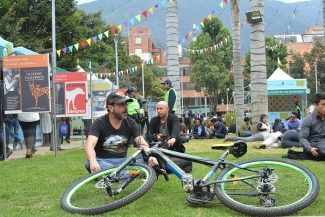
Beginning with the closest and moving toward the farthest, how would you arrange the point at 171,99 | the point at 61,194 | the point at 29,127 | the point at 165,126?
the point at 61,194, the point at 165,126, the point at 171,99, the point at 29,127

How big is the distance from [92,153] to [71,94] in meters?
9.95

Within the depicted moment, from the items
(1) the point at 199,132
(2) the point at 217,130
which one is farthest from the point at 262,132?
(1) the point at 199,132

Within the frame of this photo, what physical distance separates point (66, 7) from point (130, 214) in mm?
32414

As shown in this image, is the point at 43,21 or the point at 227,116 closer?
the point at 227,116

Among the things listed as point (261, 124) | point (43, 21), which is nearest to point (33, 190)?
point (261, 124)

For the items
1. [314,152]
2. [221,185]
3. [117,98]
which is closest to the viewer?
[221,185]

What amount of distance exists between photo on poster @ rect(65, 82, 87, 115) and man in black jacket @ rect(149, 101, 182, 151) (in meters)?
7.73

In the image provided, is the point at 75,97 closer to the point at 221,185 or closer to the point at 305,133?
the point at 305,133

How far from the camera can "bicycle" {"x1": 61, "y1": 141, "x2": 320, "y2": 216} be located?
4406mm

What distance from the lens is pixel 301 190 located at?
452 cm

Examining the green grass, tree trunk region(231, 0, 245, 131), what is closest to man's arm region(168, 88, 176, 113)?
the green grass

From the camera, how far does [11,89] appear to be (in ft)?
38.6

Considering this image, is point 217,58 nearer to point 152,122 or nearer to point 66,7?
point 66,7

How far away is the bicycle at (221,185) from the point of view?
4.41 metres
